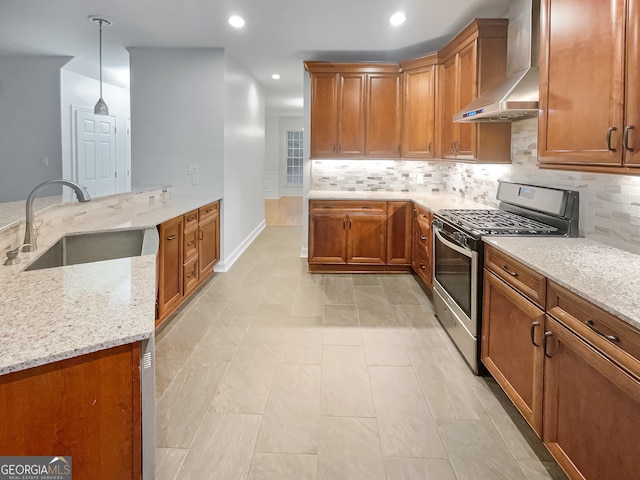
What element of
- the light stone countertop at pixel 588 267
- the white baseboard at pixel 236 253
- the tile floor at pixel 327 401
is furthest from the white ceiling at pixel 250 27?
the tile floor at pixel 327 401

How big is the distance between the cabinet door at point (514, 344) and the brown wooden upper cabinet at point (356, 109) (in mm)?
3067

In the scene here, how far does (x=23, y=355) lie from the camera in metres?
1.02

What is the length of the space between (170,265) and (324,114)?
8.83 feet

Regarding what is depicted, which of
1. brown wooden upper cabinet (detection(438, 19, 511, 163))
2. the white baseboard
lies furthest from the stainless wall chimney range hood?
the white baseboard

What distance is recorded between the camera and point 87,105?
6.47 metres

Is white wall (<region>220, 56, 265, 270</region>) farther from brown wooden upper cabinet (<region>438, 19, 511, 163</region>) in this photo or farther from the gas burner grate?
the gas burner grate

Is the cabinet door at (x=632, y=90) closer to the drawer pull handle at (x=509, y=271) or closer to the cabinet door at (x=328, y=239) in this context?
the drawer pull handle at (x=509, y=271)

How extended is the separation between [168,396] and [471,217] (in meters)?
2.26

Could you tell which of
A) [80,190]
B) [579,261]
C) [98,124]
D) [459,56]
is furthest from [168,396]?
[98,124]

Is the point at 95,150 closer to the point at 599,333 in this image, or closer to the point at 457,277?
the point at 457,277

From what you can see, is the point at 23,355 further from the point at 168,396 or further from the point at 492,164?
the point at 492,164

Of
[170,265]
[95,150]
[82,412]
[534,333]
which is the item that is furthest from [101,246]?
[95,150]

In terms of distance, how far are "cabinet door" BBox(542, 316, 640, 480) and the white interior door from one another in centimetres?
557

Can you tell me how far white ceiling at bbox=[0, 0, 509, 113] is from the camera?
3717mm
